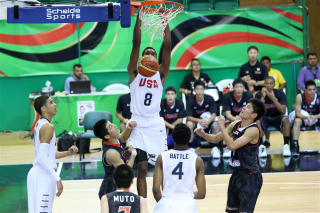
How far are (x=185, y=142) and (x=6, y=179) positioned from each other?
503cm

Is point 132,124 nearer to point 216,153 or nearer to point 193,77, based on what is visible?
point 216,153

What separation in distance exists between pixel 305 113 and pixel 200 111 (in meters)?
2.18

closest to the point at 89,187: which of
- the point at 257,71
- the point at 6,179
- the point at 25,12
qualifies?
the point at 6,179

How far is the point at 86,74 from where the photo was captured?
492 inches

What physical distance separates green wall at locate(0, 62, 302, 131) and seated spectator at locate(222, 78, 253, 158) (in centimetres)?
315

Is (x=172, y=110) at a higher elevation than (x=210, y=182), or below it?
higher

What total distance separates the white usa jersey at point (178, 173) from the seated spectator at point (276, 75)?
782cm

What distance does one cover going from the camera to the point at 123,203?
346 cm

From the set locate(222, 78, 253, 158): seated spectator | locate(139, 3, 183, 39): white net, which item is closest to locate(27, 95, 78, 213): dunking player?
locate(139, 3, 183, 39): white net

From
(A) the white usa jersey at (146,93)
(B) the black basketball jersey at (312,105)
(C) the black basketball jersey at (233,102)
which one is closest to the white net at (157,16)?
(A) the white usa jersey at (146,93)

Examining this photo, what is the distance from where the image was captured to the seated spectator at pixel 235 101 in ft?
29.8

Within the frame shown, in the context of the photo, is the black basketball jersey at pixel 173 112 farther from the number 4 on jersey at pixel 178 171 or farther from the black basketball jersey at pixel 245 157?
the number 4 on jersey at pixel 178 171

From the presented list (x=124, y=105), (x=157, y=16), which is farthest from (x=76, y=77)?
(x=157, y=16)

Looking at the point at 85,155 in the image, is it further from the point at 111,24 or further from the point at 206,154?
the point at 111,24
